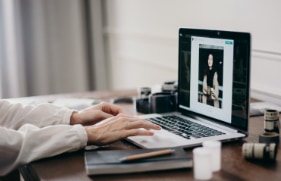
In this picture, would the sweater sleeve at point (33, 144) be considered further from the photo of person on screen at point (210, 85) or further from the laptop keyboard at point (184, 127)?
the photo of person on screen at point (210, 85)

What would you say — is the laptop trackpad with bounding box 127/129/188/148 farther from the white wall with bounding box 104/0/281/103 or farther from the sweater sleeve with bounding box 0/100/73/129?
the white wall with bounding box 104/0/281/103

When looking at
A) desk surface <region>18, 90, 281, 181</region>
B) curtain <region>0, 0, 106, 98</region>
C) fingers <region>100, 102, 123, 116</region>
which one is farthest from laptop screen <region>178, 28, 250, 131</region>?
curtain <region>0, 0, 106, 98</region>

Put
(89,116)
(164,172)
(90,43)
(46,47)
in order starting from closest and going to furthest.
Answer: (164,172) < (89,116) < (46,47) < (90,43)

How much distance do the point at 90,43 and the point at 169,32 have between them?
1.05m

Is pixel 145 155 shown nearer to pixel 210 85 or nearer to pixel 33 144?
pixel 33 144

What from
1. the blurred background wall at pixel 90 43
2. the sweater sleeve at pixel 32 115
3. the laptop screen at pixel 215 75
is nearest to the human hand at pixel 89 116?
the sweater sleeve at pixel 32 115

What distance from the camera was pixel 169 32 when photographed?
2680 millimetres

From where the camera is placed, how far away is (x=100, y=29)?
3.54 m

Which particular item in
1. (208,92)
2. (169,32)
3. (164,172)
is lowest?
(164,172)

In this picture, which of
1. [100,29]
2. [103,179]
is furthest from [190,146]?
[100,29]

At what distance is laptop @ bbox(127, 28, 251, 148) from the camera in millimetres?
1393

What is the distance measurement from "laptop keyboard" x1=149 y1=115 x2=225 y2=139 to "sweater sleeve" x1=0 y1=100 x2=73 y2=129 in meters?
0.30

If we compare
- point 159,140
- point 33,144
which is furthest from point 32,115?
point 159,140

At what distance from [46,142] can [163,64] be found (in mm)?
1519
